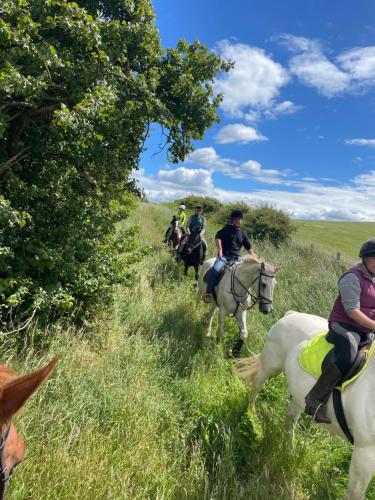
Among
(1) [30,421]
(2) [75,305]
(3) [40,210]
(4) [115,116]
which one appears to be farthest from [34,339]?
(4) [115,116]

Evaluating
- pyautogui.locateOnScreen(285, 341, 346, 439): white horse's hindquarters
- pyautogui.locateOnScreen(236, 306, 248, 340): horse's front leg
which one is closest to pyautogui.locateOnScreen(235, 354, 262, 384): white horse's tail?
pyautogui.locateOnScreen(285, 341, 346, 439): white horse's hindquarters

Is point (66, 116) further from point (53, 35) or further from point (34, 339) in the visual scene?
point (34, 339)

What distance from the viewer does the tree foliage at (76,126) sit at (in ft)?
11.8

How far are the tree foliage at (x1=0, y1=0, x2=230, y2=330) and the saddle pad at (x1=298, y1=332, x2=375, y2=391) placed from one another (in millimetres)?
2926

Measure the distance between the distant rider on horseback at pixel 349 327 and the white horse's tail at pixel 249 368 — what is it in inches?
49.2

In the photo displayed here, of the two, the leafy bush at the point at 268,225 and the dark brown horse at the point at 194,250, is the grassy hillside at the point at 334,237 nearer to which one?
the leafy bush at the point at 268,225

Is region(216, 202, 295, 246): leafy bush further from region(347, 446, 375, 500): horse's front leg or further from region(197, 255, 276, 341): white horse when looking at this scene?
region(347, 446, 375, 500): horse's front leg

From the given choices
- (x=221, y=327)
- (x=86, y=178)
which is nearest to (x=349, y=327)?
(x=221, y=327)

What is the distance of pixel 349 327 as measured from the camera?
3148 millimetres

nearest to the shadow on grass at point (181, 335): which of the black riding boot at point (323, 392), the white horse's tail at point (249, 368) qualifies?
the white horse's tail at point (249, 368)

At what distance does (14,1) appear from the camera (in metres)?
3.51

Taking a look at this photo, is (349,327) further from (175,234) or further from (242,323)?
(175,234)

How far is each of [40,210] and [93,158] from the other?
111 cm

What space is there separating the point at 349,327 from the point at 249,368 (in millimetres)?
1745
